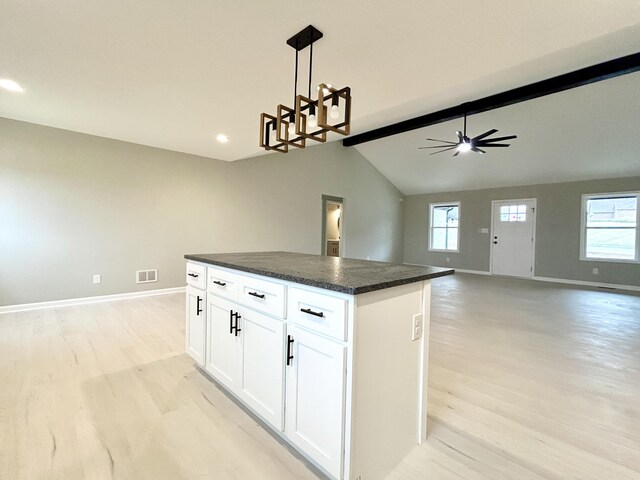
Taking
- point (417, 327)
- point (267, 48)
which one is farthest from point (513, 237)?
point (267, 48)

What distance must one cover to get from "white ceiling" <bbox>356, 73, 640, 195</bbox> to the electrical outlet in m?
5.14

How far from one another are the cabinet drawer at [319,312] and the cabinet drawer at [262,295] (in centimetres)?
8

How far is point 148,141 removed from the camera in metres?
4.40

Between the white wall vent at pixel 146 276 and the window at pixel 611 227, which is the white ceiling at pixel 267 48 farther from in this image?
the window at pixel 611 227

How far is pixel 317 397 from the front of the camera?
1.28 metres

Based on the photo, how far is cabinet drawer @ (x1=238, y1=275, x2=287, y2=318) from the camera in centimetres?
149

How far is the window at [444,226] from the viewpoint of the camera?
338 inches

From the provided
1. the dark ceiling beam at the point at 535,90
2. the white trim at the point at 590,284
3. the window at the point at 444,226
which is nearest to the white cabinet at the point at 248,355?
the dark ceiling beam at the point at 535,90

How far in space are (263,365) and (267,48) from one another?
2.18 m

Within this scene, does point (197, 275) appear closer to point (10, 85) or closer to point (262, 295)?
point (262, 295)

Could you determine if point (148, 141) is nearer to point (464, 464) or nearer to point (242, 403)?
point (242, 403)

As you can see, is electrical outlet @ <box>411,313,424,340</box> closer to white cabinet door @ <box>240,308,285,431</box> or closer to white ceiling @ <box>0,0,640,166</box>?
white cabinet door @ <box>240,308,285,431</box>

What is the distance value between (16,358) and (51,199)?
2.39m

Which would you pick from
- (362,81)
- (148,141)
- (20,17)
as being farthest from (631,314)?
(148,141)
